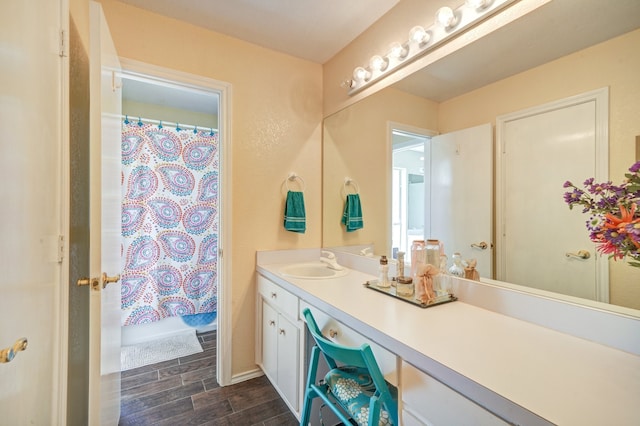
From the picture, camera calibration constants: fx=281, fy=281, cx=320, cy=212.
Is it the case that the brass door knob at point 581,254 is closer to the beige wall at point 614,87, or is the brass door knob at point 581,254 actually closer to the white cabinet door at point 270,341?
the beige wall at point 614,87

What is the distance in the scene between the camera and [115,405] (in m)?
1.45

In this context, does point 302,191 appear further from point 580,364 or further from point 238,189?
point 580,364

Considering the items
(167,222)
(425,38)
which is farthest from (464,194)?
(167,222)

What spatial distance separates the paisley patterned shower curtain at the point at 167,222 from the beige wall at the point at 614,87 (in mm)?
2568

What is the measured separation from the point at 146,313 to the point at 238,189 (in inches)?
61.8

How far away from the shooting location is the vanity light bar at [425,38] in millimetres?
1154

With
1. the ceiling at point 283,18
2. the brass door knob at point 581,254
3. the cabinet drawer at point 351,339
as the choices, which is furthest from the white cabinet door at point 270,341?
the ceiling at point 283,18

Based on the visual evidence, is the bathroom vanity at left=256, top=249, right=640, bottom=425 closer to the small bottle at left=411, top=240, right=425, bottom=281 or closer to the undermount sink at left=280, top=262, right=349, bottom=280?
the small bottle at left=411, top=240, right=425, bottom=281

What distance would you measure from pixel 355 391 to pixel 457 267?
725mm

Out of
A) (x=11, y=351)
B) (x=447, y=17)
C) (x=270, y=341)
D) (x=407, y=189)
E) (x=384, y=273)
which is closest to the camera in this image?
(x=11, y=351)

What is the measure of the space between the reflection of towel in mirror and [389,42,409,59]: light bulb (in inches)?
36.4

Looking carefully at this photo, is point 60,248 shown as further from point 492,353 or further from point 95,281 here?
point 492,353

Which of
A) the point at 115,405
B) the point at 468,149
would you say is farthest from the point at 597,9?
the point at 115,405

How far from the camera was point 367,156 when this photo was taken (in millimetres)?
2010
